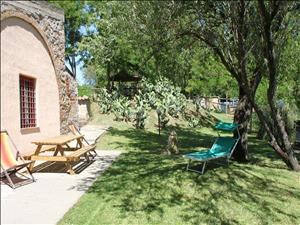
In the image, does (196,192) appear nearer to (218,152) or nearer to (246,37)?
(218,152)

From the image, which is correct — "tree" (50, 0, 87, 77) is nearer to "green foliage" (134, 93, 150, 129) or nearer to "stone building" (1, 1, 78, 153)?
"green foliage" (134, 93, 150, 129)

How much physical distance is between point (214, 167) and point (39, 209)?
4316 mm

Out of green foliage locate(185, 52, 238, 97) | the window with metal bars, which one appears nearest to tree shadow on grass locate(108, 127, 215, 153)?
the window with metal bars

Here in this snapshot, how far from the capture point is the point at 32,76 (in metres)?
4.71

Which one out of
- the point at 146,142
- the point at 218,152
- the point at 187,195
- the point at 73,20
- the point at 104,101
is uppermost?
the point at 73,20

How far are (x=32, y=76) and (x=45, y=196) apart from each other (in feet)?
7.83

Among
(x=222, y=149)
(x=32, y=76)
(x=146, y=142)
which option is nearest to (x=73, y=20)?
(x=146, y=142)

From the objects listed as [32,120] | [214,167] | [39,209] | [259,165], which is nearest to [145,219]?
[39,209]

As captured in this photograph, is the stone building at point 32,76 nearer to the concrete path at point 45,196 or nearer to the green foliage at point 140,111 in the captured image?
the concrete path at point 45,196

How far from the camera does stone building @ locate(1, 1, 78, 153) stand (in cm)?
255

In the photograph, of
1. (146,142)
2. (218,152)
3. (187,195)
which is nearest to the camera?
(187,195)

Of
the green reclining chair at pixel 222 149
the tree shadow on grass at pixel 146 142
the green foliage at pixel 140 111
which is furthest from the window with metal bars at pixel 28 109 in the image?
the green foliage at pixel 140 111

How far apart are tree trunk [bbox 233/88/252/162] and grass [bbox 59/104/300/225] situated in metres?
0.35

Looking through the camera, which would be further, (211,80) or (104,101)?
(211,80)
